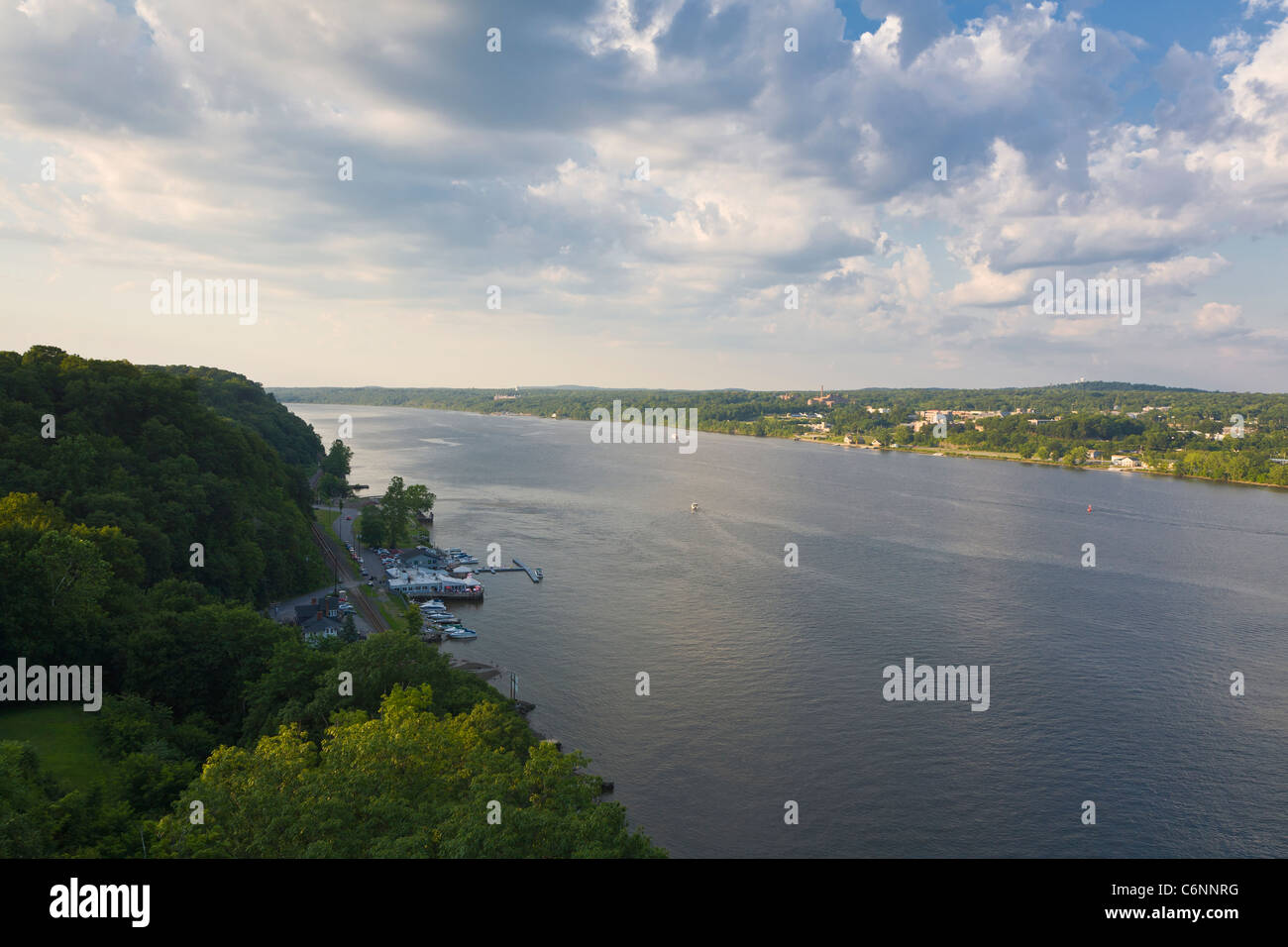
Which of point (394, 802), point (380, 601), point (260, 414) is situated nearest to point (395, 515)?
point (380, 601)

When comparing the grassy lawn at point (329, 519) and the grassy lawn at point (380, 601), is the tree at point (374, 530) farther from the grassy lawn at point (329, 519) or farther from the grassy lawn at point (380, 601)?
the grassy lawn at point (380, 601)

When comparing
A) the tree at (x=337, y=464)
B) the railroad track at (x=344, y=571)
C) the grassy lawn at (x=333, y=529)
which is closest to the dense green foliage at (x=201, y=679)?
the railroad track at (x=344, y=571)

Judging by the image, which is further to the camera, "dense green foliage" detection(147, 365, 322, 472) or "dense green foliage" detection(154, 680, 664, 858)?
"dense green foliage" detection(147, 365, 322, 472)

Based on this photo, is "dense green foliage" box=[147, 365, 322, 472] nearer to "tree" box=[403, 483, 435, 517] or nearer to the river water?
"tree" box=[403, 483, 435, 517]

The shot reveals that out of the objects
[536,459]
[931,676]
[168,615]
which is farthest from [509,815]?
[536,459]

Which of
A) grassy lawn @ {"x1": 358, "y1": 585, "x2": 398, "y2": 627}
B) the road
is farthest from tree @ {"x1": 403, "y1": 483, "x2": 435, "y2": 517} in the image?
grassy lawn @ {"x1": 358, "y1": 585, "x2": 398, "y2": 627}

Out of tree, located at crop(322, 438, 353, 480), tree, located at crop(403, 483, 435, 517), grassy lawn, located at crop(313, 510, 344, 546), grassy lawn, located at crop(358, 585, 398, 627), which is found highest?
tree, located at crop(322, 438, 353, 480)

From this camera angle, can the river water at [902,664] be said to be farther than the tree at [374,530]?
No
